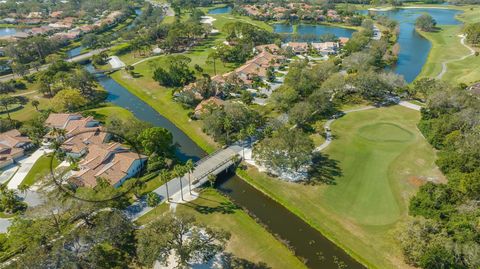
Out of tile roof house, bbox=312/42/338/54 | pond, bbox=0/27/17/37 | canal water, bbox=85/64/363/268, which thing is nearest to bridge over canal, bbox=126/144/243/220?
canal water, bbox=85/64/363/268

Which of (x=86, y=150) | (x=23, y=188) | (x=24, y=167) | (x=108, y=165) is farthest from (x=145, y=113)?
(x=23, y=188)

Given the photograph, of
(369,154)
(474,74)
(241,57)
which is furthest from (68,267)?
(474,74)

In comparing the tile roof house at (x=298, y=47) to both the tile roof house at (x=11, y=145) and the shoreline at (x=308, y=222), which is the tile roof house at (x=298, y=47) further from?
the tile roof house at (x=11, y=145)

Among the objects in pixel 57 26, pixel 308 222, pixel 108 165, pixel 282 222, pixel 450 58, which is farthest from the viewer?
pixel 57 26

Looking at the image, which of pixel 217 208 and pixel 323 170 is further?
pixel 323 170

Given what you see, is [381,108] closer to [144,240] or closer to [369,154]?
[369,154]

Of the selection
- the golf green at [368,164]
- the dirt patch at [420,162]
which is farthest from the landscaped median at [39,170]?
the dirt patch at [420,162]

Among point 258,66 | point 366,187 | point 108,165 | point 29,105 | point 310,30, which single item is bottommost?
point 29,105

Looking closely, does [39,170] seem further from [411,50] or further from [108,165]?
[411,50]
